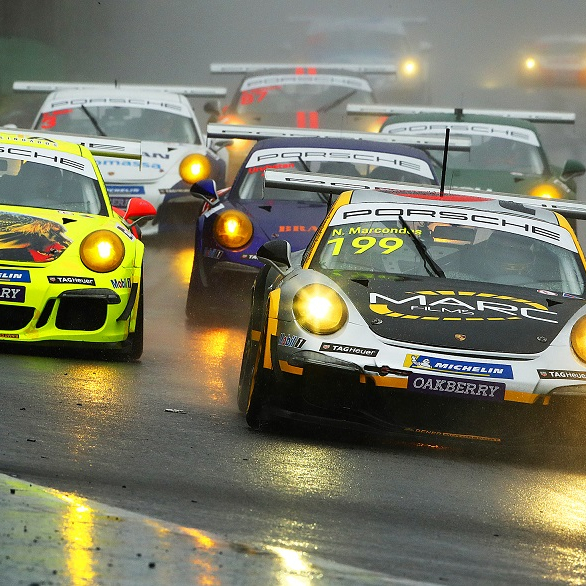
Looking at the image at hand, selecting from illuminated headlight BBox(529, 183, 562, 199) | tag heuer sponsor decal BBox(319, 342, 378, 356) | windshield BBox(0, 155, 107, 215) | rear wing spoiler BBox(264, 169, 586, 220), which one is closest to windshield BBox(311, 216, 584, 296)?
rear wing spoiler BBox(264, 169, 586, 220)

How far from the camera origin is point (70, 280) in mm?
8297

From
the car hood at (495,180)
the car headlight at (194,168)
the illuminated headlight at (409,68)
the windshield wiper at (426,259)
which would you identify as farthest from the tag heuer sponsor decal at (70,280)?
the illuminated headlight at (409,68)

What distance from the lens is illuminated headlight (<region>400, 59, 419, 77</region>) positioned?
24.0 metres

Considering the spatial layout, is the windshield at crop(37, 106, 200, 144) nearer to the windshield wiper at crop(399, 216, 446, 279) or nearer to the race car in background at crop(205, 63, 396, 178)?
the race car in background at crop(205, 63, 396, 178)

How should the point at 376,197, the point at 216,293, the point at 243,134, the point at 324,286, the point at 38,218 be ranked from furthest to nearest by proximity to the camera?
the point at 243,134 < the point at 216,293 < the point at 38,218 < the point at 376,197 < the point at 324,286

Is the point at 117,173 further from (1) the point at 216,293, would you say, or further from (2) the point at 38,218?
(2) the point at 38,218

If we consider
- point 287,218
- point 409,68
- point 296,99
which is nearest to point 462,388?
point 287,218

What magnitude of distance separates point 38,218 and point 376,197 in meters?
1.91

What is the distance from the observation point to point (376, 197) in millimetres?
8102

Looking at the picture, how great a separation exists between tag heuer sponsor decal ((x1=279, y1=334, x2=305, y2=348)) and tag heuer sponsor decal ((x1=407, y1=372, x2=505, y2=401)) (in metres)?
0.51

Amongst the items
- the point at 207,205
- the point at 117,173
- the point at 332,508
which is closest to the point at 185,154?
the point at 117,173

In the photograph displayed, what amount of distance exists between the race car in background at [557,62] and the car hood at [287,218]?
968 inches

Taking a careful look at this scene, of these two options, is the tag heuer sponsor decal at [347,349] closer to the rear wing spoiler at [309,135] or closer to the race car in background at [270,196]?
the race car in background at [270,196]

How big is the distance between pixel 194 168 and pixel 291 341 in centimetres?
847
